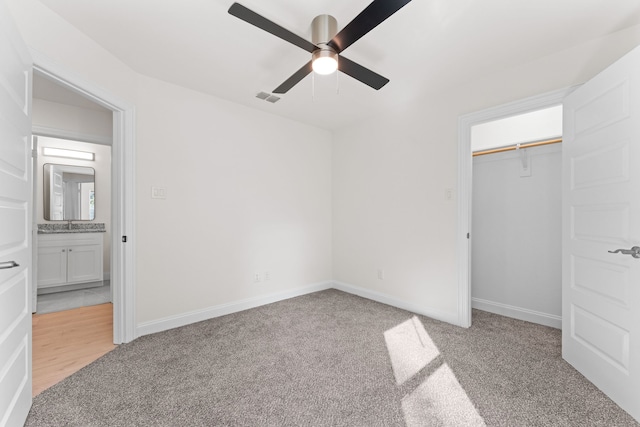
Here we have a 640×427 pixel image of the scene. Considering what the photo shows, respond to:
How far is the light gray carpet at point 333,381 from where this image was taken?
58.5 inches

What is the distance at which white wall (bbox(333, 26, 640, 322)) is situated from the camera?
2260 millimetres

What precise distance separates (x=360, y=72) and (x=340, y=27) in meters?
0.33

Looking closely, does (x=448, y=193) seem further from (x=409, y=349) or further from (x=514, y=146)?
(x=409, y=349)

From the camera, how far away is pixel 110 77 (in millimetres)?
2203

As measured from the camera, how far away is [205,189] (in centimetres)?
291

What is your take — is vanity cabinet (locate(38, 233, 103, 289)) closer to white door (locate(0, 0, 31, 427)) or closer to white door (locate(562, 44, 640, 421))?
white door (locate(0, 0, 31, 427))

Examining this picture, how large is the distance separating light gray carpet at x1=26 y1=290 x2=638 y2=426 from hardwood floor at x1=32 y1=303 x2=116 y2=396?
0.49 feet

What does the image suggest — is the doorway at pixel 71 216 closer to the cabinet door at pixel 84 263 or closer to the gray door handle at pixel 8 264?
the cabinet door at pixel 84 263

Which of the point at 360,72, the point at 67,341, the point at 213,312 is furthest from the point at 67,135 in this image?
the point at 360,72

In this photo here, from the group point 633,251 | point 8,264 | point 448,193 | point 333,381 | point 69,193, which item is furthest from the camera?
point 69,193

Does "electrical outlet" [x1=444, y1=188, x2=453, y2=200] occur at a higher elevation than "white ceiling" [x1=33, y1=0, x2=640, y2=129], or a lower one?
lower

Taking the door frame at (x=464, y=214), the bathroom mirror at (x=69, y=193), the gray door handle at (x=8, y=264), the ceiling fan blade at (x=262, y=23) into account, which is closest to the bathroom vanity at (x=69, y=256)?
the bathroom mirror at (x=69, y=193)

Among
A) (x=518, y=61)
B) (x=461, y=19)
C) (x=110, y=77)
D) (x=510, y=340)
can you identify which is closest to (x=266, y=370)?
(x=510, y=340)

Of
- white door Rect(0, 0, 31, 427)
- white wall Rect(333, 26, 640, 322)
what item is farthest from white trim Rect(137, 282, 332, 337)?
white door Rect(0, 0, 31, 427)
